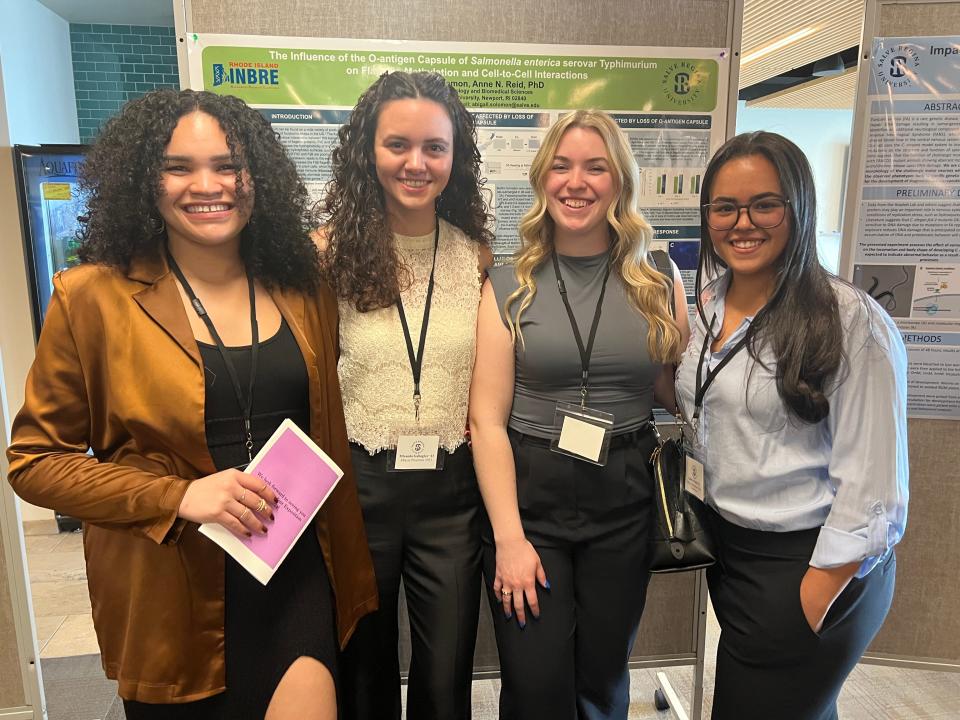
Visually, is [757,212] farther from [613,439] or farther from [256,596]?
[256,596]

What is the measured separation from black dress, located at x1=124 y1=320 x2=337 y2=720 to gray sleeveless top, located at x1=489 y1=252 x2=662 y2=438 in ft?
1.76

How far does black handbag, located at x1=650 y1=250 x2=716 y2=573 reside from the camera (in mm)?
1501

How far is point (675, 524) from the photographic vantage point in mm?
1519

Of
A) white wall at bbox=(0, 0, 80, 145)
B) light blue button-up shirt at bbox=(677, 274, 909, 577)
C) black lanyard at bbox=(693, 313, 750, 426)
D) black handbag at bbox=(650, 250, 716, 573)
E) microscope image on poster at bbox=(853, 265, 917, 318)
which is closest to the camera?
light blue button-up shirt at bbox=(677, 274, 909, 577)

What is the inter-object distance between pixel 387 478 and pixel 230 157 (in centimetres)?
79

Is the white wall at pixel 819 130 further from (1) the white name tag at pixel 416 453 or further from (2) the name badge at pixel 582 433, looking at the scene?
(1) the white name tag at pixel 416 453

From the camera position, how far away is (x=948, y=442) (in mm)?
2242

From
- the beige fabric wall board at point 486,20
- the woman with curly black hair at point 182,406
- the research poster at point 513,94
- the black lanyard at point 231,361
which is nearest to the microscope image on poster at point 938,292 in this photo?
the research poster at point 513,94

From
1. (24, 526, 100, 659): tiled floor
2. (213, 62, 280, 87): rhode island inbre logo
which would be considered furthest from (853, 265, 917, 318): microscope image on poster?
(24, 526, 100, 659): tiled floor

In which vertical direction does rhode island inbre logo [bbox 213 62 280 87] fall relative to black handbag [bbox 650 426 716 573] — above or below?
above

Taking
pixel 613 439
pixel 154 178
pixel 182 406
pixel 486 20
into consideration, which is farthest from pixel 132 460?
pixel 486 20

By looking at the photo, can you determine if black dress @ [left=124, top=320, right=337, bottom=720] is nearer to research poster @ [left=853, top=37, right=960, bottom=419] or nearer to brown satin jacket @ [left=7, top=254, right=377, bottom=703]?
brown satin jacket @ [left=7, top=254, right=377, bottom=703]

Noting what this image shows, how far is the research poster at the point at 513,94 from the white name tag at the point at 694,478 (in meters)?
0.95

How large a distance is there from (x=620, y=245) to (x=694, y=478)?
1.94 feet
